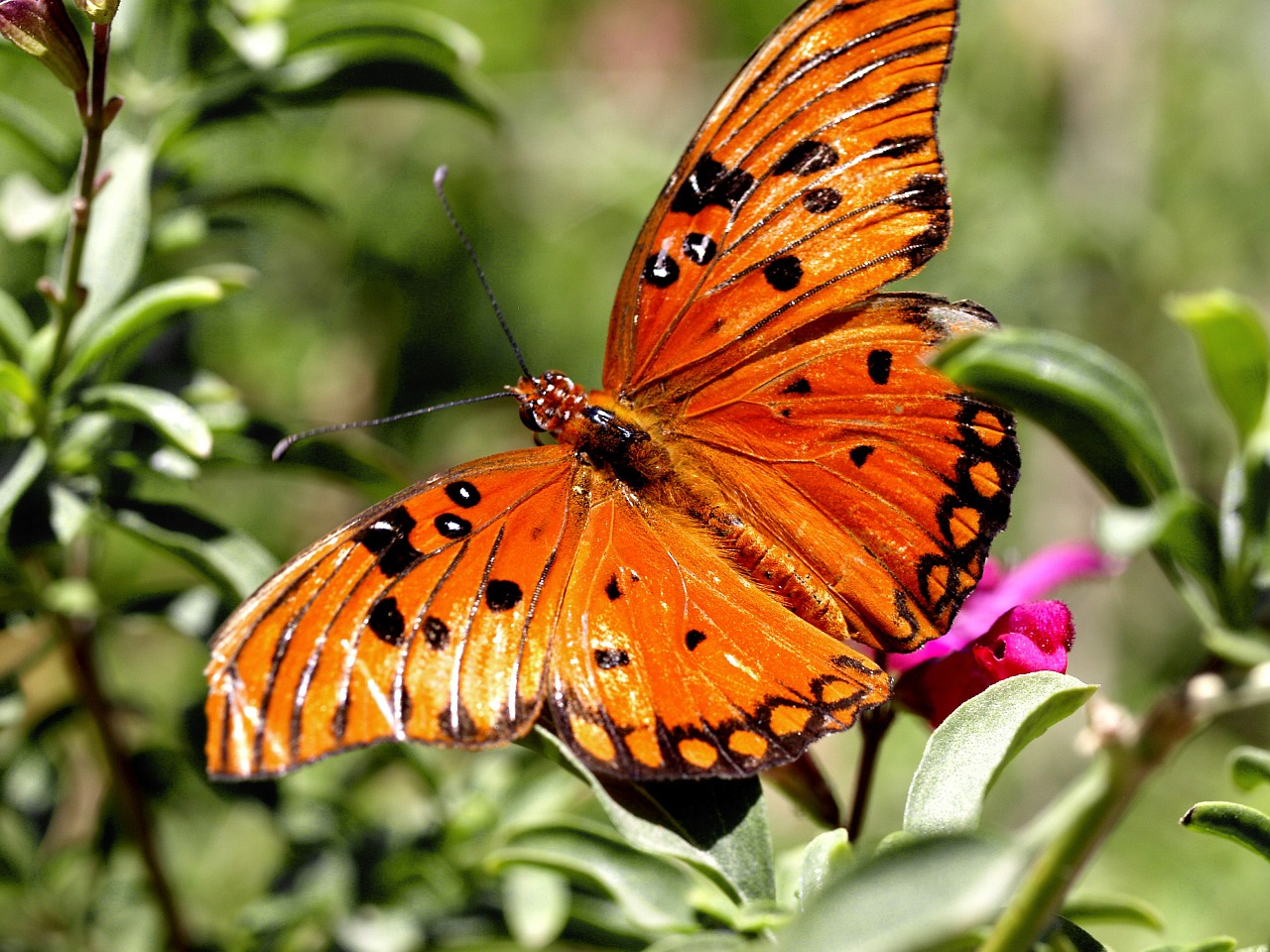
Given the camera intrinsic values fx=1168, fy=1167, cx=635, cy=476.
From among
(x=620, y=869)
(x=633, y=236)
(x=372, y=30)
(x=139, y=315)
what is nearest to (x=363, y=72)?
(x=372, y=30)

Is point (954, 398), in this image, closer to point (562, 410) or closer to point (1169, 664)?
point (562, 410)

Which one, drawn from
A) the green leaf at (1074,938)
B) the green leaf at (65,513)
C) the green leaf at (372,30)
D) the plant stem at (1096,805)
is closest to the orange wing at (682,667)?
the green leaf at (1074,938)

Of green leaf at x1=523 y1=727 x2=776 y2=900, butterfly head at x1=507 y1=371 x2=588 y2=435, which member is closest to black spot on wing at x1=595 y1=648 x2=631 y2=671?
green leaf at x1=523 y1=727 x2=776 y2=900

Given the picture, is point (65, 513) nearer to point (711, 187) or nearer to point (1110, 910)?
point (711, 187)

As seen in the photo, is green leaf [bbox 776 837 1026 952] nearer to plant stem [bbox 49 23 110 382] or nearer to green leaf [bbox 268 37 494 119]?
plant stem [bbox 49 23 110 382]

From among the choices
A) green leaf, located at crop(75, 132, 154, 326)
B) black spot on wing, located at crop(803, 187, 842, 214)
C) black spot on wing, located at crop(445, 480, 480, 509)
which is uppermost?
green leaf, located at crop(75, 132, 154, 326)

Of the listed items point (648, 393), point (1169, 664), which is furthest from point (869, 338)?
point (1169, 664)
